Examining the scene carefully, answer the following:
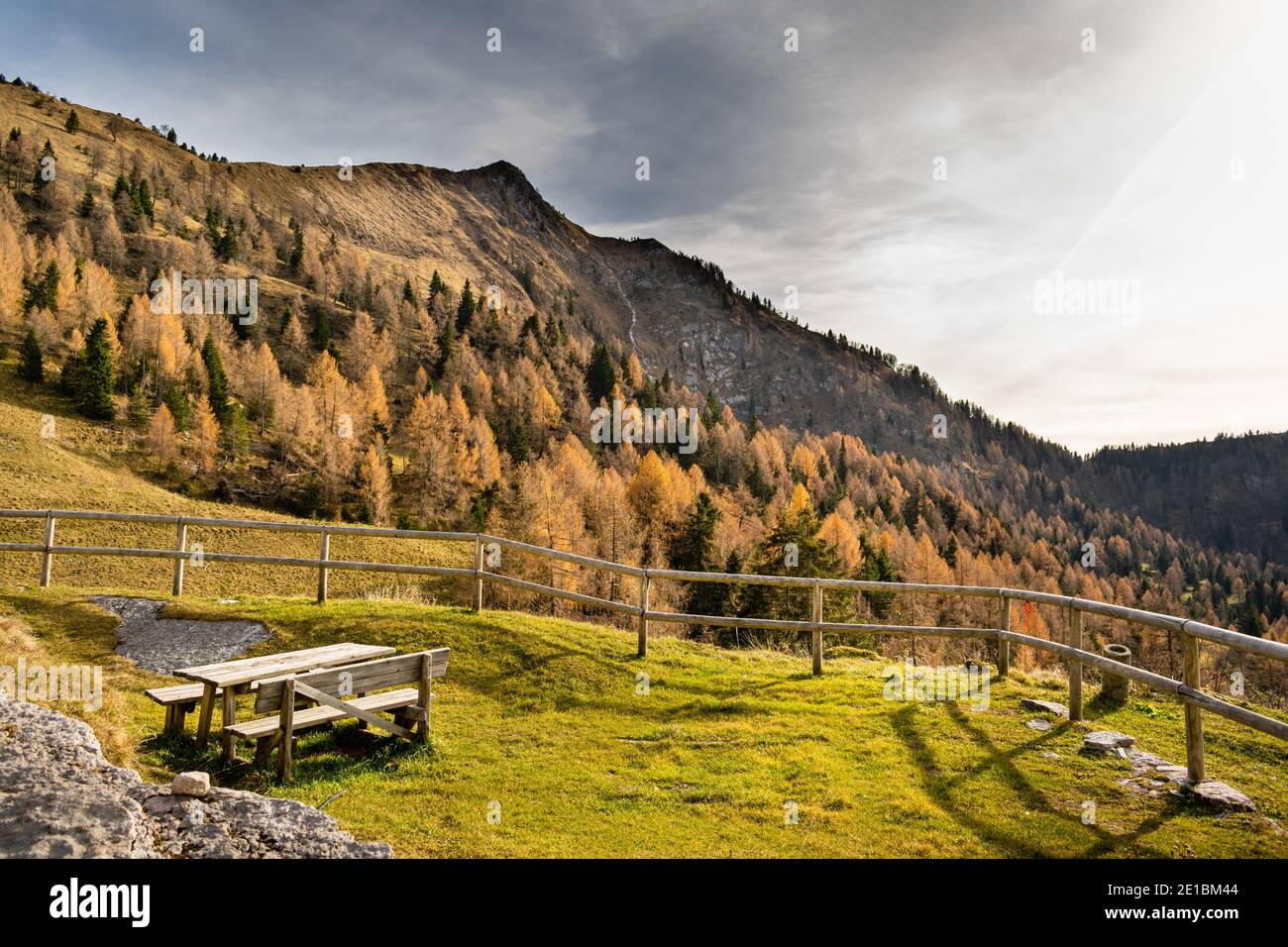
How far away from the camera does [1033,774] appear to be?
6.99 m

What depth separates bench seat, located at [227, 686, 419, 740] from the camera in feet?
23.1

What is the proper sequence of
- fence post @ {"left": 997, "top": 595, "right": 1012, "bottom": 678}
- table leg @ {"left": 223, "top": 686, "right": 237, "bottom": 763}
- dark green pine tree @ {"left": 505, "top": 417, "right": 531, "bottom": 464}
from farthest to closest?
dark green pine tree @ {"left": 505, "top": 417, "right": 531, "bottom": 464}, fence post @ {"left": 997, "top": 595, "right": 1012, "bottom": 678}, table leg @ {"left": 223, "top": 686, "right": 237, "bottom": 763}

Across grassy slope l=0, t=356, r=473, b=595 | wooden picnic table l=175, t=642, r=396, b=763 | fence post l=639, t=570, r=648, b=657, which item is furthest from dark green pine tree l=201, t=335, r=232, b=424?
wooden picnic table l=175, t=642, r=396, b=763

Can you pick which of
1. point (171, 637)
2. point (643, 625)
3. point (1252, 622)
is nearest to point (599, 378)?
point (1252, 622)

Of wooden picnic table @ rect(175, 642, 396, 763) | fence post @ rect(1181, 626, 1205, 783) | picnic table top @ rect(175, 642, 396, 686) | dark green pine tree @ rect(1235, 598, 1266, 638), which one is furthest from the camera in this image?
dark green pine tree @ rect(1235, 598, 1266, 638)

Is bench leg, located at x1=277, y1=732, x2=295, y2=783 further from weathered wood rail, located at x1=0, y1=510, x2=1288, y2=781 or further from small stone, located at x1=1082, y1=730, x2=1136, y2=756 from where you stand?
small stone, located at x1=1082, y1=730, x2=1136, y2=756

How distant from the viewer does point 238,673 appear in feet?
24.9

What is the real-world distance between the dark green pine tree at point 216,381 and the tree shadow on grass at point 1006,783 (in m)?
73.1

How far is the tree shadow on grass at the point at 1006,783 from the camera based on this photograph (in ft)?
18.2

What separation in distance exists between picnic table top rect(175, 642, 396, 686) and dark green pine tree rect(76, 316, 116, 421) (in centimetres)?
6634

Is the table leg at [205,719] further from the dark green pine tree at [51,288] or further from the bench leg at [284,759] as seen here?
the dark green pine tree at [51,288]

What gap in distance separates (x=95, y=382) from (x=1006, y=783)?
242 ft

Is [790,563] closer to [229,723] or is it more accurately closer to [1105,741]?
[1105,741]
